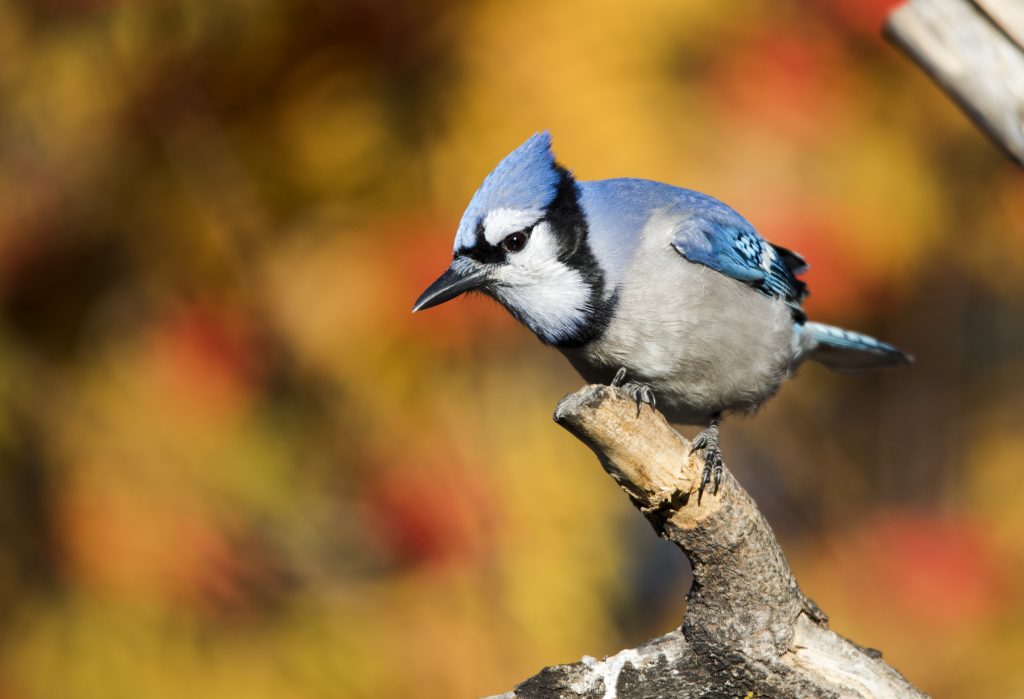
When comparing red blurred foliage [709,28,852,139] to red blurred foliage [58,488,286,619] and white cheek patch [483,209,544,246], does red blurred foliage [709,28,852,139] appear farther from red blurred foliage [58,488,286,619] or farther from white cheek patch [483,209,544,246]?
red blurred foliage [58,488,286,619]

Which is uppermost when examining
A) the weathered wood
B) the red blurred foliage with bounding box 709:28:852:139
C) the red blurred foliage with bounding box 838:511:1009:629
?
the red blurred foliage with bounding box 709:28:852:139

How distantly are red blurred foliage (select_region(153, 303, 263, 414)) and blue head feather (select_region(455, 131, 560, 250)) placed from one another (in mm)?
1110

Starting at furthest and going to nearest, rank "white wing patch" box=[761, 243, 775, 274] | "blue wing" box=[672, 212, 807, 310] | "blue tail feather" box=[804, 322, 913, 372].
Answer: "blue tail feather" box=[804, 322, 913, 372]
"white wing patch" box=[761, 243, 775, 274]
"blue wing" box=[672, 212, 807, 310]

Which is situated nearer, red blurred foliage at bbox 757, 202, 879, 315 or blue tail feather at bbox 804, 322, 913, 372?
blue tail feather at bbox 804, 322, 913, 372

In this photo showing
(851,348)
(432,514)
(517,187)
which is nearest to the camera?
(517,187)

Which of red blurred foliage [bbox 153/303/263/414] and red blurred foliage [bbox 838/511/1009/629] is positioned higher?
red blurred foliage [bbox 153/303/263/414]

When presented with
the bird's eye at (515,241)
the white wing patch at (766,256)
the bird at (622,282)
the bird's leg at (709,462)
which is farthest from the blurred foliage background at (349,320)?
the bird's leg at (709,462)

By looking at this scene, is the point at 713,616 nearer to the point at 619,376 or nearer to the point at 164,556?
the point at 619,376

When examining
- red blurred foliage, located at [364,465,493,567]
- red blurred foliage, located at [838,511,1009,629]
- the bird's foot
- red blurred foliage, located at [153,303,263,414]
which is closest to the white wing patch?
the bird's foot

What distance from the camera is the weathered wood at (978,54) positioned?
1834 millimetres

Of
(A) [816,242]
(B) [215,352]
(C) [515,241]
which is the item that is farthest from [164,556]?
(A) [816,242]

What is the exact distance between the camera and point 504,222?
1.81m

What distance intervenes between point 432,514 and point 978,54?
1559 millimetres

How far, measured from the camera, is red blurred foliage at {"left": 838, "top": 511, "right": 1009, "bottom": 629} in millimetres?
2762
